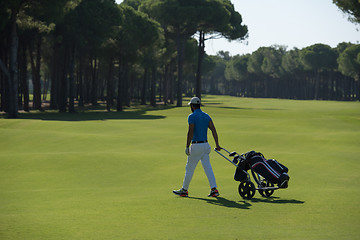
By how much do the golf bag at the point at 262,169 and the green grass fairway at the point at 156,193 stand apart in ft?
1.80

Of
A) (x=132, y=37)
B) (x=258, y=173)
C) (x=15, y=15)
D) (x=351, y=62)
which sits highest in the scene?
(x=351, y=62)

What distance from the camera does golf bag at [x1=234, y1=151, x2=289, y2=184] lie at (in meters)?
11.1

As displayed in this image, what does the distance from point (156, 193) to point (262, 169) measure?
9.74 ft

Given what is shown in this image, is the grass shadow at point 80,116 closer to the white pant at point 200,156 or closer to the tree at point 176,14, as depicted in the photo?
the tree at point 176,14

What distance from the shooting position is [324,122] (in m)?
40.0

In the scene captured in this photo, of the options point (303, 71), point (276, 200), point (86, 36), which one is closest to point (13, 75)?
point (86, 36)

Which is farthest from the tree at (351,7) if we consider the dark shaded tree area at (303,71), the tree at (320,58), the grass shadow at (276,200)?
the tree at (320,58)

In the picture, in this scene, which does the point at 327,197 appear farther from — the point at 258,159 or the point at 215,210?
the point at 215,210

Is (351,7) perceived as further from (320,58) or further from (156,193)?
(320,58)

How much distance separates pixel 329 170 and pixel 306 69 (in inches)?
5069

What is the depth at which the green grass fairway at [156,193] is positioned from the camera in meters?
8.15

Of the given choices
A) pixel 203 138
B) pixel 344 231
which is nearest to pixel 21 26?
pixel 203 138

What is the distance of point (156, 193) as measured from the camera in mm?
12570

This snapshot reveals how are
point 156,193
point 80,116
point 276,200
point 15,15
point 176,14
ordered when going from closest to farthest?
point 276,200
point 156,193
point 15,15
point 80,116
point 176,14
